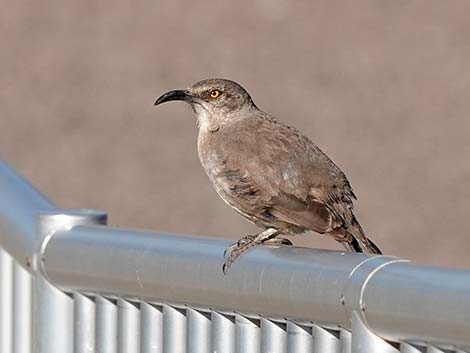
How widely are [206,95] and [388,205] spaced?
29.8ft

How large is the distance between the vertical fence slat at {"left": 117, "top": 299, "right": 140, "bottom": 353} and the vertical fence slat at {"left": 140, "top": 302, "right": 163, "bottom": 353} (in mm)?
31

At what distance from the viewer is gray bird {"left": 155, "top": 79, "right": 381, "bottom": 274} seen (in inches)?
230

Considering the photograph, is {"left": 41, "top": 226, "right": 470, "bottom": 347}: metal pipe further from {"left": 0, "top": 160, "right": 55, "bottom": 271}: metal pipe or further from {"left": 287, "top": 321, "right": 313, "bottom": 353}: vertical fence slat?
{"left": 0, "top": 160, "right": 55, "bottom": 271}: metal pipe

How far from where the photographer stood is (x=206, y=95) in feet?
23.2

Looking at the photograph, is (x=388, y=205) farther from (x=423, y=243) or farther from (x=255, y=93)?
(x=255, y=93)

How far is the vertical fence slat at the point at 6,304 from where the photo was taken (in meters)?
4.88

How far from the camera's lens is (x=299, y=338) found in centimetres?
366

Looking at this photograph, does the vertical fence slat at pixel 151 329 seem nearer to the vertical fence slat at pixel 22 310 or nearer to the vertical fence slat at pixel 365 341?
the vertical fence slat at pixel 22 310

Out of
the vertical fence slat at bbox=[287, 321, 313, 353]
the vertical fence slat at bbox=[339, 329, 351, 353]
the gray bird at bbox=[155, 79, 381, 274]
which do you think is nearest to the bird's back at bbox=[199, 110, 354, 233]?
the gray bird at bbox=[155, 79, 381, 274]

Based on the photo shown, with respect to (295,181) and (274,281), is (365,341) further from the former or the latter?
(295,181)

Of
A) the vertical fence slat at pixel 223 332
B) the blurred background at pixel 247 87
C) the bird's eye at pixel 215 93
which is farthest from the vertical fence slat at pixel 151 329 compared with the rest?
the blurred background at pixel 247 87

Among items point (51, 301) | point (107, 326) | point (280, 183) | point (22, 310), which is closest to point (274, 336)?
point (107, 326)

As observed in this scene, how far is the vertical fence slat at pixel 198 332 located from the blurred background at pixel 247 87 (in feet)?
30.6

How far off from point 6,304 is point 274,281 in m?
1.50
